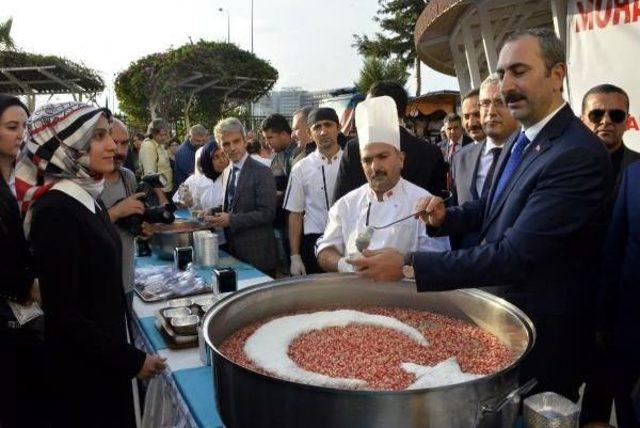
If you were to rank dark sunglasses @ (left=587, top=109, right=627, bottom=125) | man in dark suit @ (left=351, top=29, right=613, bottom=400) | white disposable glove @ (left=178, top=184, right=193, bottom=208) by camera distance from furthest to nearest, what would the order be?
white disposable glove @ (left=178, top=184, right=193, bottom=208), dark sunglasses @ (left=587, top=109, right=627, bottom=125), man in dark suit @ (left=351, top=29, right=613, bottom=400)

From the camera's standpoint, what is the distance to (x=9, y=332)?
1859mm

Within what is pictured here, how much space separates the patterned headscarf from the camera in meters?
1.37

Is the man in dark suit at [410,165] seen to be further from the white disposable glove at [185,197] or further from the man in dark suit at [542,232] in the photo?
the white disposable glove at [185,197]

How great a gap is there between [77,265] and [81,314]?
13 centimetres

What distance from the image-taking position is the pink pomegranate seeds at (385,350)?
117cm

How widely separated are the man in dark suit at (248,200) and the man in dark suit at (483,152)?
1.07 metres

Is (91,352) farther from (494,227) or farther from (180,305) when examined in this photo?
(494,227)

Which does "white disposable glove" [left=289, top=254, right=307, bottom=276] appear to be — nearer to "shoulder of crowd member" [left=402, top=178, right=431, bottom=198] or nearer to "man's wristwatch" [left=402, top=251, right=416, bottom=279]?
"shoulder of crowd member" [left=402, top=178, right=431, bottom=198]

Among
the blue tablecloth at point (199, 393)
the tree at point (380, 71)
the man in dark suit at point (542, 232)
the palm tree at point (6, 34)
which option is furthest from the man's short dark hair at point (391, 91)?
the tree at point (380, 71)

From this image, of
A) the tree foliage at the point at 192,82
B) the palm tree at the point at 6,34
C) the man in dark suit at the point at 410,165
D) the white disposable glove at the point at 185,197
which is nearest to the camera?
the man in dark suit at the point at 410,165

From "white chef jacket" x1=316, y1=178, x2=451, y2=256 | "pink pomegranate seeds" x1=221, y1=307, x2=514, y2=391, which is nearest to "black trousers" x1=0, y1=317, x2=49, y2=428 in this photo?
"pink pomegranate seeds" x1=221, y1=307, x2=514, y2=391

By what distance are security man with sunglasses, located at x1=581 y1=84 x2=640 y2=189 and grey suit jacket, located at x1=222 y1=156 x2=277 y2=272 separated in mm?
1707

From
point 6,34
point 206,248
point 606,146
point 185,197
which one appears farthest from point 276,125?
point 6,34

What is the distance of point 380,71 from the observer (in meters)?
26.7
